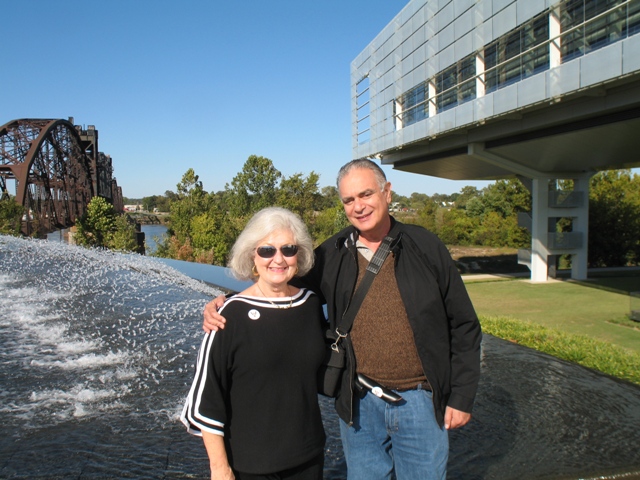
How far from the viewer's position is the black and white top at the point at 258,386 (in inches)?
77.0

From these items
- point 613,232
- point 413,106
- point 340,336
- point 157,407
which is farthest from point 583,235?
point 340,336

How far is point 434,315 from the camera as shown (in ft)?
7.45

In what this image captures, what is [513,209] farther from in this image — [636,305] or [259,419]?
[259,419]

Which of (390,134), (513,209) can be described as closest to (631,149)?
(390,134)

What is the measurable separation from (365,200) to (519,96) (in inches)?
541

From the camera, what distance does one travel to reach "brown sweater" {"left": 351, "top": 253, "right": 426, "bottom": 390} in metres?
2.30

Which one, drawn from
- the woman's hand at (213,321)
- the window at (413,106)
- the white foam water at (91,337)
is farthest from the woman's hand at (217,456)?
the window at (413,106)

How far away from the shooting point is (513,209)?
3750 cm

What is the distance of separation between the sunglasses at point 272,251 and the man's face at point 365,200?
0.36m

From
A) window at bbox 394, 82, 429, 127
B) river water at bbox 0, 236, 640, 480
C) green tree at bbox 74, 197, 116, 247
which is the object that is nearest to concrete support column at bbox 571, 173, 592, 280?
window at bbox 394, 82, 429, 127

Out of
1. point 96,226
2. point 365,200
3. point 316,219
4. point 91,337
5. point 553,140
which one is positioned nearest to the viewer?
point 365,200

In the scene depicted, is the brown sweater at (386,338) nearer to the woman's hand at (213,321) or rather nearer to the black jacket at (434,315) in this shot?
the black jacket at (434,315)

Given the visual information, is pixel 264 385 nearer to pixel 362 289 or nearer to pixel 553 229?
pixel 362 289

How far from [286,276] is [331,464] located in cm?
184
